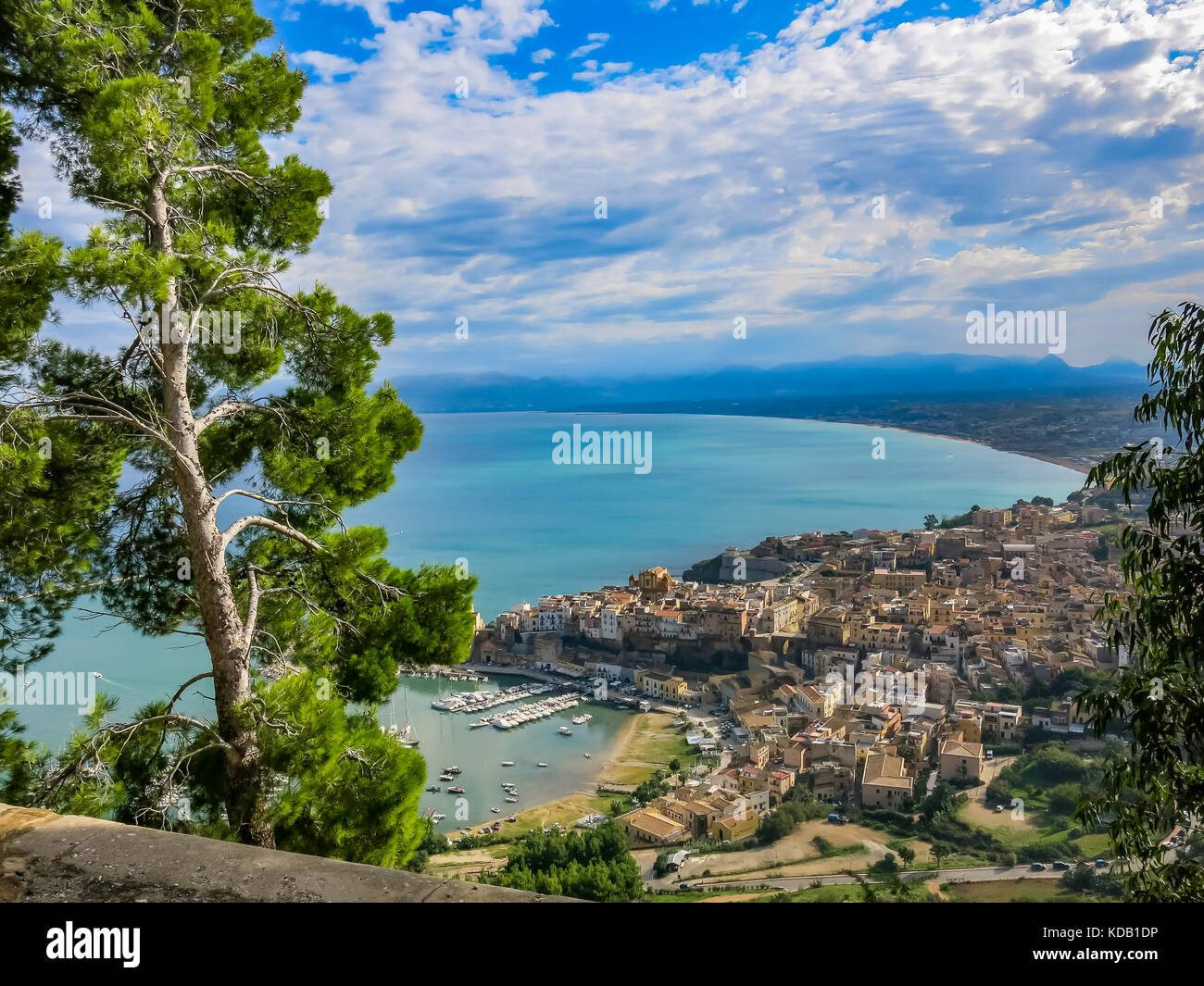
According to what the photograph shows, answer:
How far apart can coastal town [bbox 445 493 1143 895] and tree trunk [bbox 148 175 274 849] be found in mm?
8554

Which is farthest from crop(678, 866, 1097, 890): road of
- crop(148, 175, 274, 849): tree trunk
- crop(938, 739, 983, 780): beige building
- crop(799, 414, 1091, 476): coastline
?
crop(148, 175, 274, 849): tree trunk

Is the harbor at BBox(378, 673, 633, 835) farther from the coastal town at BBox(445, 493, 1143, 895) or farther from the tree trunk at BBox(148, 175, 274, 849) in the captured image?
the tree trunk at BBox(148, 175, 274, 849)

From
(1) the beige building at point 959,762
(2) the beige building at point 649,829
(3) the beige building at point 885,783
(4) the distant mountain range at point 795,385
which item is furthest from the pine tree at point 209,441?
(4) the distant mountain range at point 795,385

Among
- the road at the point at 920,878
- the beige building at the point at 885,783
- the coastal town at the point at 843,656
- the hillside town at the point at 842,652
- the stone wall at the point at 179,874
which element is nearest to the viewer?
the stone wall at the point at 179,874

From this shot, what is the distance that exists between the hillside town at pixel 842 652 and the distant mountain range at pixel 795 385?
31.5ft

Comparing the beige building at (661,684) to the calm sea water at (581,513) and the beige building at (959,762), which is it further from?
the beige building at (959,762)

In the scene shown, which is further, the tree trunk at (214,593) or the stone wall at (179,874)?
the tree trunk at (214,593)

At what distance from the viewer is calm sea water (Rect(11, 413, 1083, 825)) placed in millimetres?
13484

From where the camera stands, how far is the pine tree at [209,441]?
9.08 feet

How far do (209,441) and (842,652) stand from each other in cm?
1642

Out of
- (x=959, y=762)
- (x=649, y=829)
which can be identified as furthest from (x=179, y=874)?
(x=959, y=762)

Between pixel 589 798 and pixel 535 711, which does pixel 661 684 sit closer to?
pixel 535 711

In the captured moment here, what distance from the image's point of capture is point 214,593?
2.93 m
